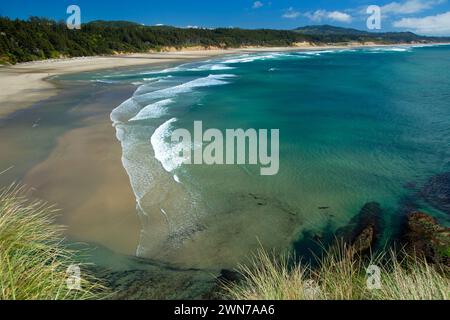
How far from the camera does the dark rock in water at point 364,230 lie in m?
7.05

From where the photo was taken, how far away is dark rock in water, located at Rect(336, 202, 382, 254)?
7.05 metres

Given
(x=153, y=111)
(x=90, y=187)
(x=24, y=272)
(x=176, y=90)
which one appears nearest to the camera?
(x=24, y=272)

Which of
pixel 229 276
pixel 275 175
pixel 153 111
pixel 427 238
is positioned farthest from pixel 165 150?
pixel 427 238

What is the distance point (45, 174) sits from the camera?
9.98 meters

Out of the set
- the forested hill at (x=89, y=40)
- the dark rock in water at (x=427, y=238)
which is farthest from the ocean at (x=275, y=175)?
the forested hill at (x=89, y=40)

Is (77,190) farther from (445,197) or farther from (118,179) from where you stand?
(445,197)

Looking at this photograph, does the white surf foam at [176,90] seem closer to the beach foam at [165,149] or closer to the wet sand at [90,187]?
the beach foam at [165,149]

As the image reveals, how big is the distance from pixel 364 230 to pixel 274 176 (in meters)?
3.61

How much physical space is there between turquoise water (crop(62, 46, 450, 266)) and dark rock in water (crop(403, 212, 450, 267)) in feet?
1.86

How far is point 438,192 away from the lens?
376 inches

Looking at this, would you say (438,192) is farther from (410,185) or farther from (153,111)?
(153,111)
